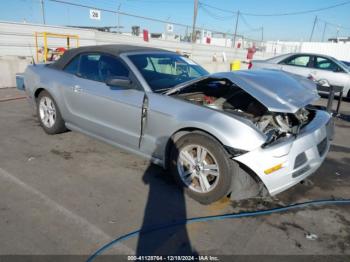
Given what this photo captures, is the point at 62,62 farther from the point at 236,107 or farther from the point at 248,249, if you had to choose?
the point at 248,249

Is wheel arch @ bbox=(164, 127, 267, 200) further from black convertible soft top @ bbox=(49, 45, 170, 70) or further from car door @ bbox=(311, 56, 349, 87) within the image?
car door @ bbox=(311, 56, 349, 87)

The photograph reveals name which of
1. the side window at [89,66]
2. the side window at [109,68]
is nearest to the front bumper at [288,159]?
the side window at [109,68]

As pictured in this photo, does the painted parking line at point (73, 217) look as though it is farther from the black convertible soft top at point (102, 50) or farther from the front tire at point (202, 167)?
the black convertible soft top at point (102, 50)

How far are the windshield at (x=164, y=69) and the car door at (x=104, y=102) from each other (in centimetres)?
20

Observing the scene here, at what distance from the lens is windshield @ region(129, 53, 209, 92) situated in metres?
3.72

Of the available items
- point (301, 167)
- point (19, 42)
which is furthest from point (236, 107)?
point (19, 42)

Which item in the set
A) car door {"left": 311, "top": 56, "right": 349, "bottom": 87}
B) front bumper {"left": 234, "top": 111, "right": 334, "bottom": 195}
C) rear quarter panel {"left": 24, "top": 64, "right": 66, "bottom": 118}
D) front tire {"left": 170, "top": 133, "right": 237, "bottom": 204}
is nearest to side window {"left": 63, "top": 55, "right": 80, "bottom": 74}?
rear quarter panel {"left": 24, "top": 64, "right": 66, "bottom": 118}

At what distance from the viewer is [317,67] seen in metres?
10.0

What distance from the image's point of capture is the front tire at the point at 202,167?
2898 millimetres

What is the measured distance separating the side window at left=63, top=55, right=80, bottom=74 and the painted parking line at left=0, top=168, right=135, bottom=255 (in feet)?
5.82

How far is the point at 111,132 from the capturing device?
3869 mm

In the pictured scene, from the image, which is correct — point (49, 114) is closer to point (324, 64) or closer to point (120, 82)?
point (120, 82)

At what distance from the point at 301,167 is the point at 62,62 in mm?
3799

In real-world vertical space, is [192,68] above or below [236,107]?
above
